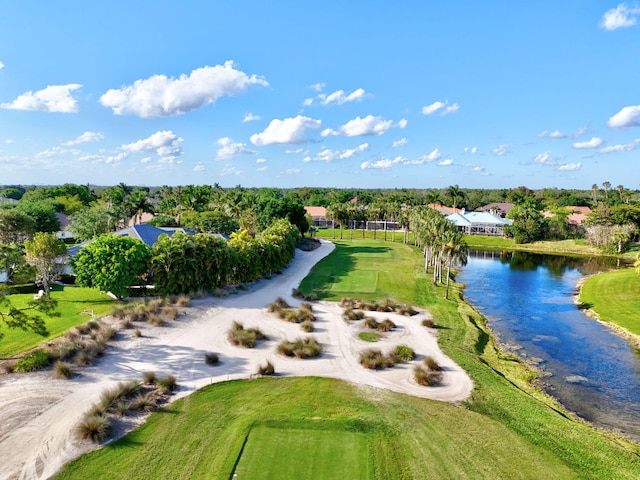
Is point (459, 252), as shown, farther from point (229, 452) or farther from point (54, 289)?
point (54, 289)

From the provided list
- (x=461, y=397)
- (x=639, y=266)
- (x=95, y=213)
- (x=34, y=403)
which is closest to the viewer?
(x=34, y=403)

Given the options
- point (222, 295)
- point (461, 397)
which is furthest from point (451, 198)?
point (461, 397)

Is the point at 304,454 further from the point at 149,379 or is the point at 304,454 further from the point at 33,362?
the point at 33,362

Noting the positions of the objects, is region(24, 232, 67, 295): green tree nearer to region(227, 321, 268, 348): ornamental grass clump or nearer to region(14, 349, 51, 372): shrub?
region(14, 349, 51, 372): shrub

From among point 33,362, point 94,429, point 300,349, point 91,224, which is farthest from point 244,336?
point 91,224

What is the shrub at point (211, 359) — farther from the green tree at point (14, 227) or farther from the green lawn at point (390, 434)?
the green tree at point (14, 227)

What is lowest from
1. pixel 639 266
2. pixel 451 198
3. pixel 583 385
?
pixel 583 385

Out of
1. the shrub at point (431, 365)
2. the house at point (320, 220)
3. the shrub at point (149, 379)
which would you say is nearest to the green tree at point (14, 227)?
the shrub at point (149, 379)
